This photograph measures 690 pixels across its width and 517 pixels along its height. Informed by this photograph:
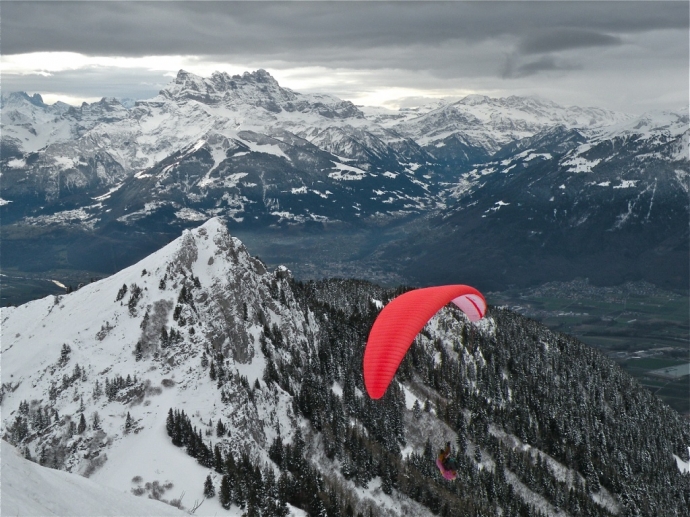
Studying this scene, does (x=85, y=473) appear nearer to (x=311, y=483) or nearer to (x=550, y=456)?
(x=311, y=483)

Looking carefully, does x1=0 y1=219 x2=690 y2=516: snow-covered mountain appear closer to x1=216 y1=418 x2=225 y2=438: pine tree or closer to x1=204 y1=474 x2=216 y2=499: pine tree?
x1=216 y1=418 x2=225 y2=438: pine tree

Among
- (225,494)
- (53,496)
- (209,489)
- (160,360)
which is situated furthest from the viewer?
(160,360)

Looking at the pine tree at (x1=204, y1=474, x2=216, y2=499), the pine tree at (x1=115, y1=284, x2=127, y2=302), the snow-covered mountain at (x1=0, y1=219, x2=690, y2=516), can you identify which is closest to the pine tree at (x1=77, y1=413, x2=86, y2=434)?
the snow-covered mountain at (x1=0, y1=219, x2=690, y2=516)

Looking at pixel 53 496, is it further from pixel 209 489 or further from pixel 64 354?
pixel 64 354

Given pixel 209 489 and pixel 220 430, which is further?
pixel 220 430

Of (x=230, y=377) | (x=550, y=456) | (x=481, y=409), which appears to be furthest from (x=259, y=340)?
(x=550, y=456)

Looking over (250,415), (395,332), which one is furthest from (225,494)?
(395,332)
